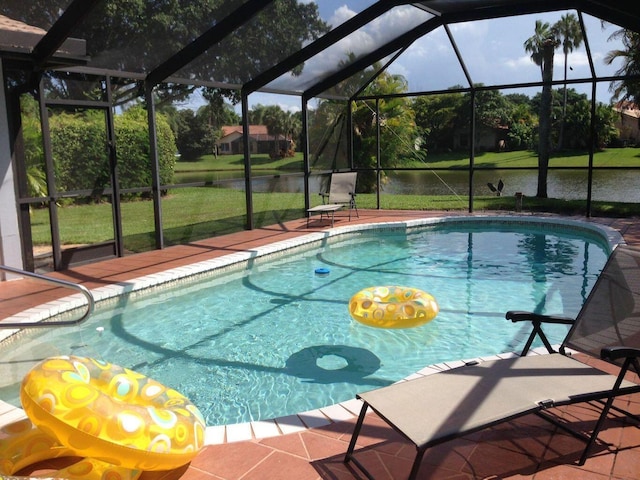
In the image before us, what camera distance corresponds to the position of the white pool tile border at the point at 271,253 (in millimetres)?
3045

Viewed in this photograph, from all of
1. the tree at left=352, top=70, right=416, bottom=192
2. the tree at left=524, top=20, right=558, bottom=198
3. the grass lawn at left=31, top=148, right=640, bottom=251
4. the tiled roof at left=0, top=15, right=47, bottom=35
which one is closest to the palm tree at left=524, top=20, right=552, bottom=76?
the tree at left=524, top=20, right=558, bottom=198

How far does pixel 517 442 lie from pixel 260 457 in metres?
1.34

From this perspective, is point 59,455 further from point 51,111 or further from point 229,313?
point 51,111

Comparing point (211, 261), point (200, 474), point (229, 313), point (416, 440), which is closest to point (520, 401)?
point (416, 440)

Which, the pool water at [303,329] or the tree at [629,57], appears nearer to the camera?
the pool water at [303,329]

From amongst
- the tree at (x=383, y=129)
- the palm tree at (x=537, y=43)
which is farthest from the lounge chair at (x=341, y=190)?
the palm tree at (x=537, y=43)

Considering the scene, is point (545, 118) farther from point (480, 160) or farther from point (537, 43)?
point (480, 160)

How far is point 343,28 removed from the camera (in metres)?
8.89

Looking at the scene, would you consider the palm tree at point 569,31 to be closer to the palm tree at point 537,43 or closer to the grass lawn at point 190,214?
the palm tree at point 537,43

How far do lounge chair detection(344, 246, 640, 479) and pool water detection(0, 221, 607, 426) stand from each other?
1.39 meters

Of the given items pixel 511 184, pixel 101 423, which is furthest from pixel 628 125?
pixel 101 423

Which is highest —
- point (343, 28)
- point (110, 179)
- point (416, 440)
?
point (343, 28)

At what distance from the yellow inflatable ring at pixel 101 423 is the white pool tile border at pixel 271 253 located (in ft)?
1.47

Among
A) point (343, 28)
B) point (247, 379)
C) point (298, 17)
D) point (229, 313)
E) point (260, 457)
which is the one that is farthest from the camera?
point (343, 28)
